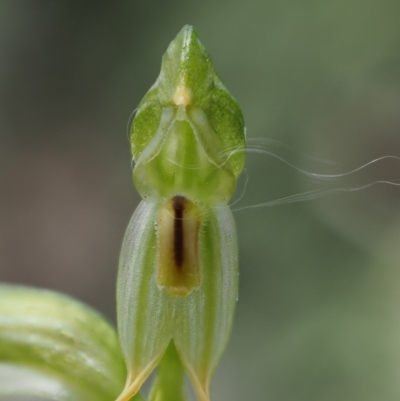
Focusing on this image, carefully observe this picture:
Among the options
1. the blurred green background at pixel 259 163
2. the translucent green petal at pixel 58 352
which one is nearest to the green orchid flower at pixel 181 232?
the translucent green petal at pixel 58 352

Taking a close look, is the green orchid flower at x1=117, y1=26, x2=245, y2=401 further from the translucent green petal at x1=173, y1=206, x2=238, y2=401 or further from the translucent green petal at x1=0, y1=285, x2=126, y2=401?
the translucent green petal at x1=0, y1=285, x2=126, y2=401

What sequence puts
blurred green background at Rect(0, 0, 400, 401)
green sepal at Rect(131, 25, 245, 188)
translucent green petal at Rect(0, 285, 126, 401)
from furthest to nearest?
blurred green background at Rect(0, 0, 400, 401) < translucent green petal at Rect(0, 285, 126, 401) < green sepal at Rect(131, 25, 245, 188)

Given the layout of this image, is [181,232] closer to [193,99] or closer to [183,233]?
[183,233]

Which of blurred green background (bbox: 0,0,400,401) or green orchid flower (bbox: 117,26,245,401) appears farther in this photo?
blurred green background (bbox: 0,0,400,401)

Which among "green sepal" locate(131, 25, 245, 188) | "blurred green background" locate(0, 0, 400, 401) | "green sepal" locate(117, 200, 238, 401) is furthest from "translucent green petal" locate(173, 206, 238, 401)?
"blurred green background" locate(0, 0, 400, 401)

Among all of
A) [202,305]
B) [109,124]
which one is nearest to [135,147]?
[202,305]

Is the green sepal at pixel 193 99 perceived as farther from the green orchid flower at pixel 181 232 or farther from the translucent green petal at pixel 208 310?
the translucent green petal at pixel 208 310
